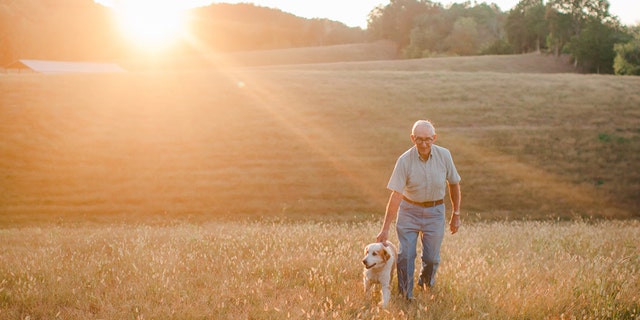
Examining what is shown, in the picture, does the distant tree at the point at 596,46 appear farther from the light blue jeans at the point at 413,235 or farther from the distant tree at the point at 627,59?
the light blue jeans at the point at 413,235

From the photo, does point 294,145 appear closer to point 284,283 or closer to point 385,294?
point 284,283

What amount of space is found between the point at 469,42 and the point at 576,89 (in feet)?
211

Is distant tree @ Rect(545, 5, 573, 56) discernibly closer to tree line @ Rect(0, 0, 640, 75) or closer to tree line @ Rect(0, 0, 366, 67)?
tree line @ Rect(0, 0, 640, 75)

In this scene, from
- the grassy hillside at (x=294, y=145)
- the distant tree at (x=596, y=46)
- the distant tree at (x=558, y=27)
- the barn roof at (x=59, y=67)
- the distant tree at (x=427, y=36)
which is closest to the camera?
the grassy hillside at (x=294, y=145)

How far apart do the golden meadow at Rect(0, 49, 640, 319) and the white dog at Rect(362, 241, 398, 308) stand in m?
0.25

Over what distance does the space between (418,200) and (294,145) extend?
2194 cm

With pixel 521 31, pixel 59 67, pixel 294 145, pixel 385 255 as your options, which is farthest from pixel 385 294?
pixel 521 31

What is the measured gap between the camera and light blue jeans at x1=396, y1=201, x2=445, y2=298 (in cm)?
655

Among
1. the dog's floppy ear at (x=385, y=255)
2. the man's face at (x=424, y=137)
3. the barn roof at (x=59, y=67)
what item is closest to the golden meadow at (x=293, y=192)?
the dog's floppy ear at (x=385, y=255)

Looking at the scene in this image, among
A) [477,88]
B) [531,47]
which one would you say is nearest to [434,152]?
[477,88]

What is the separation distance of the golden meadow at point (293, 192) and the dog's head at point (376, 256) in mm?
512

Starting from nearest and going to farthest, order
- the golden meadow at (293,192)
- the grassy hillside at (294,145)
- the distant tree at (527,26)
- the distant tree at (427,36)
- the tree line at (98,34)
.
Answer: the golden meadow at (293,192) → the grassy hillside at (294,145) → the distant tree at (527,26) → the tree line at (98,34) → the distant tree at (427,36)

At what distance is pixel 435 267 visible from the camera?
22.2ft

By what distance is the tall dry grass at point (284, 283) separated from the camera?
599 centimetres
